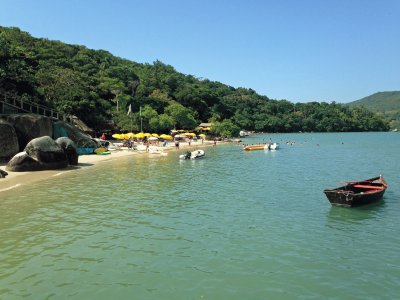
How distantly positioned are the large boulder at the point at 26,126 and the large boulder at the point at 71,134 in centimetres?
388

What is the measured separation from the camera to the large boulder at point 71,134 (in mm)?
39781

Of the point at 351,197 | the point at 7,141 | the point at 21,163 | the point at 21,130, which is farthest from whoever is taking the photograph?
the point at 21,130

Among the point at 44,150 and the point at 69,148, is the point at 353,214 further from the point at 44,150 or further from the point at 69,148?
the point at 69,148

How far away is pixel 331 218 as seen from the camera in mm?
16172

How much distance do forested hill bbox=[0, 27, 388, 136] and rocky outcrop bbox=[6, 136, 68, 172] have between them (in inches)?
420

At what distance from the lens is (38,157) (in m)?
29.6

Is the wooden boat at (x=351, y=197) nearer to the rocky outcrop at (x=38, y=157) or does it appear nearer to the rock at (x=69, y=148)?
the rocky outcrop at (x=38, y=157)

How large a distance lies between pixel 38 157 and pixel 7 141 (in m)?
3.96

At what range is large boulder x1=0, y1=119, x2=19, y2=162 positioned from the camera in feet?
100

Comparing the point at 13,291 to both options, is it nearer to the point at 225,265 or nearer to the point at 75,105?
the point at 225,265

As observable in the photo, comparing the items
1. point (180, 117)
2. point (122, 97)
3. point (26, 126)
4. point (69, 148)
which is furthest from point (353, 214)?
point (180, 117)

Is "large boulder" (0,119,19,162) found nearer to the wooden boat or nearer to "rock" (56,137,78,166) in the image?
"rock" (56,137,78,166)

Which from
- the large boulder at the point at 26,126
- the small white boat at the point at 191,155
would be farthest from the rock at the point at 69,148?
the small white boat at the point at 191,155

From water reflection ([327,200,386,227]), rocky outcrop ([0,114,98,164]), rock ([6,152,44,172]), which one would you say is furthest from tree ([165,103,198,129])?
water reflection ([327,200,386,227])
